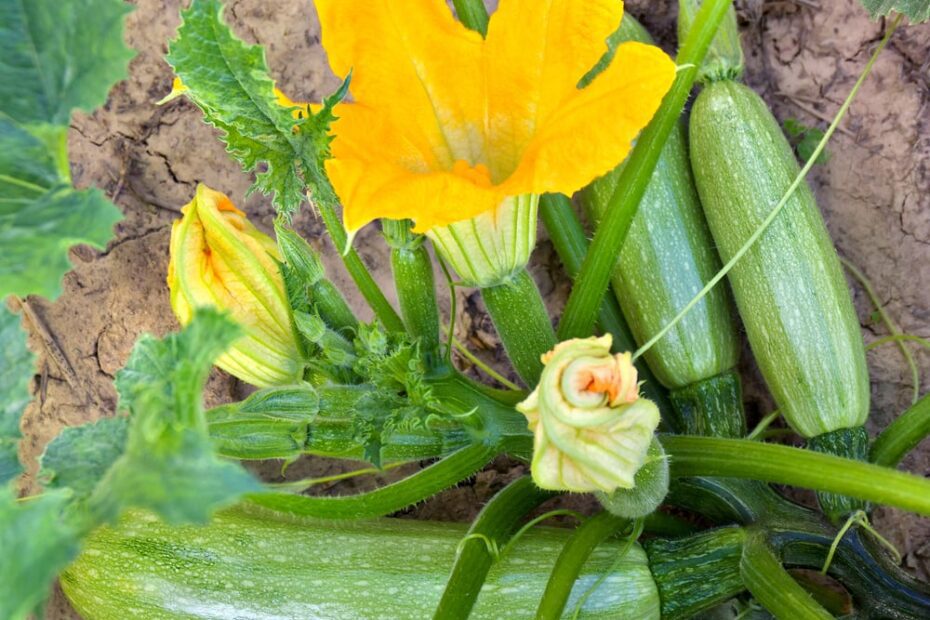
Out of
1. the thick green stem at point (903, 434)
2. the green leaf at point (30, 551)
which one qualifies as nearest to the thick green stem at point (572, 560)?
the thick green stem at point (903, 434)

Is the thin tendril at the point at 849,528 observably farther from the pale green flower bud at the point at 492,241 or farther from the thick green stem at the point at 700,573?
the pale green flower bud at the point at 492,241

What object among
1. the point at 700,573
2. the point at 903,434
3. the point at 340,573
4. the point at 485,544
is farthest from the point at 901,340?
the point at 340,573

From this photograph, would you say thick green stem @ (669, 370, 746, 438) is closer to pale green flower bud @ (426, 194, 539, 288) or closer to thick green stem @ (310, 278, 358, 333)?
pale green flower bud @ (426, 194, 539, 288)

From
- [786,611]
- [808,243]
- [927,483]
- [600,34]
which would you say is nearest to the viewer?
[927,483]

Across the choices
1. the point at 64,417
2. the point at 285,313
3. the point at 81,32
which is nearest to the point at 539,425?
the point at 285,313

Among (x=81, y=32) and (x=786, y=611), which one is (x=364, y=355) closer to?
(x=81, y=32)

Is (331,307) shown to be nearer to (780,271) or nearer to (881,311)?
(780,271)
